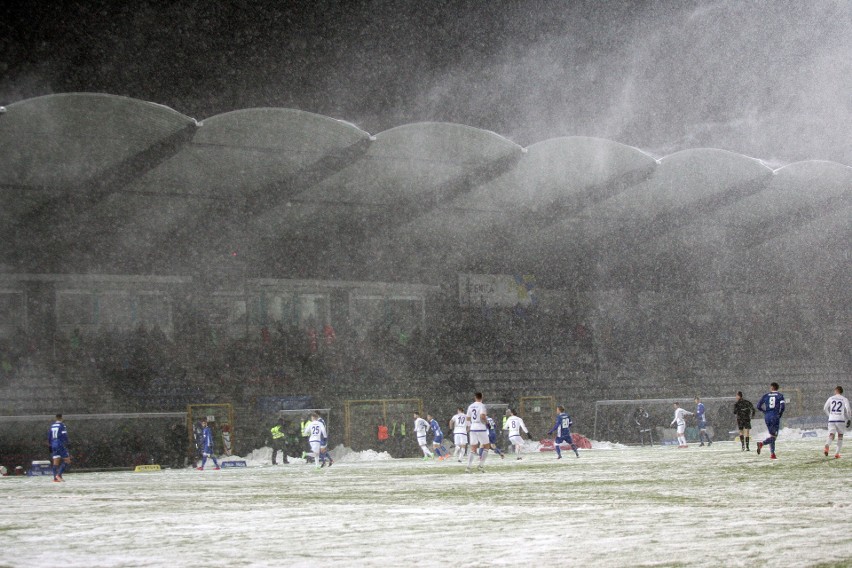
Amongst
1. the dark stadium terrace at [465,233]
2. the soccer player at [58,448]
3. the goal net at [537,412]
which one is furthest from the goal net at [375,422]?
the soccer player at [58,448]

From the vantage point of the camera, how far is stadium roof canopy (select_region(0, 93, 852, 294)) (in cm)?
2805

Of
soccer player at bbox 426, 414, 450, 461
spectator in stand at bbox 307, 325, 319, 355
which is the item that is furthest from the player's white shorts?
spectator in stand at bbox 307, 325, 319, 355

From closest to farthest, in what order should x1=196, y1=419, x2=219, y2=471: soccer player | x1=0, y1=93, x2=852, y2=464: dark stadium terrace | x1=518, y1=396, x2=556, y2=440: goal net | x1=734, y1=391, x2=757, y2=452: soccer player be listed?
x1=734, y1=391, x2=757, y2=452: soccer player, x1=196, y1=419, x2=219, y2=471: soccer player, x1=0, y1=93, x2=852, y2=464: dark stadium terrace, x1=518, y1=396, x2=556, y2=440: goal net

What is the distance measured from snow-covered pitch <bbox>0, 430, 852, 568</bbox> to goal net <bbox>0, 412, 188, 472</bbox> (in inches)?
574

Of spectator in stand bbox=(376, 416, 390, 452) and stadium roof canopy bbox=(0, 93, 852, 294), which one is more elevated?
stadium roof canopy bbox=(0, 93, 852, 294)

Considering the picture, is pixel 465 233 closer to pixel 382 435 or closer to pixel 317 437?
pixel 382 435

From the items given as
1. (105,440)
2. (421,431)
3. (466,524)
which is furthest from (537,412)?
(466,524)

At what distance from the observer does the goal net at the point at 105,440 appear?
28.7 m

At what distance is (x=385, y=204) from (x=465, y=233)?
17.3 feet

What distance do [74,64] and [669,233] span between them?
25318 millimetres

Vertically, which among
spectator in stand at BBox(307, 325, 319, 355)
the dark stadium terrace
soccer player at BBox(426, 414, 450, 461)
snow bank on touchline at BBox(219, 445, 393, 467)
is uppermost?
the dark stadium terrace

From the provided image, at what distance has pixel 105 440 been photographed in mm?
29734

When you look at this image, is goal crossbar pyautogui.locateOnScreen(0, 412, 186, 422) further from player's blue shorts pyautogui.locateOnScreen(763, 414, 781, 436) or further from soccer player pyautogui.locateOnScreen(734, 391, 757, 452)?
player's blue shorts pyautogui.locateOnScreen(763, 414, 781, 436)

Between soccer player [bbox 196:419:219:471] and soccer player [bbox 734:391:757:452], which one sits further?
soccer player [bbox 196:419:219:471]
